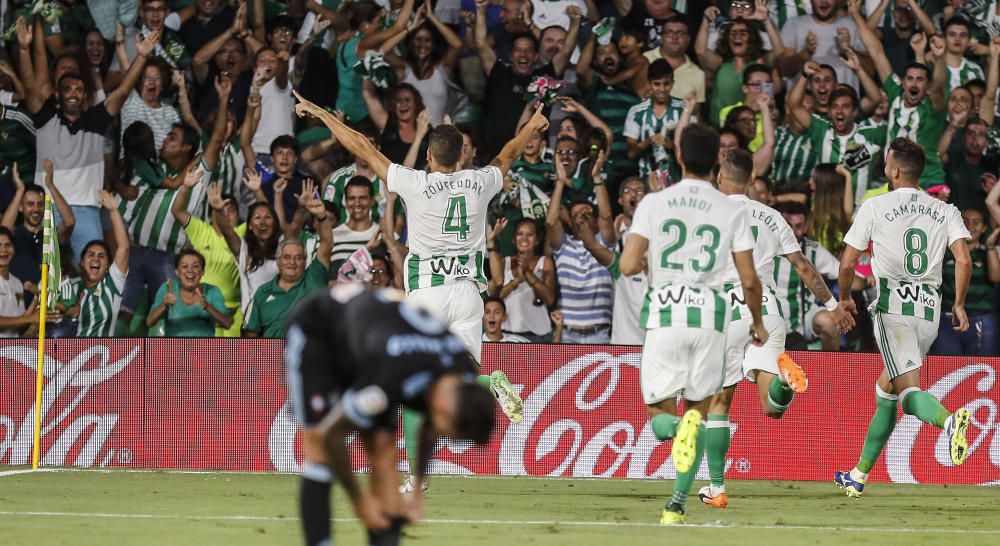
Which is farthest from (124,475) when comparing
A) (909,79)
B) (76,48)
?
(909,79)

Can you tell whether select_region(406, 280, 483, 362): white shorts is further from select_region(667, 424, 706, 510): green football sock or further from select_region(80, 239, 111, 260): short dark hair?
select_region(80, 239, 111, 260): short dark hair

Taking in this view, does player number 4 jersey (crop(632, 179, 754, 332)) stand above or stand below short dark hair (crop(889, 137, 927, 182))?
below

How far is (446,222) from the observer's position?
11.1m

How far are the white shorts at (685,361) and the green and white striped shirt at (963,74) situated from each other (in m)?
8.55

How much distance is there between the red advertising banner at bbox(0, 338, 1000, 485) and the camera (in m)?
13.9

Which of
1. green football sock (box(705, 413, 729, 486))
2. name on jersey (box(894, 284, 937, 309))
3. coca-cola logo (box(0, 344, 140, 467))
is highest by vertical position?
name on jersey (box(894, 284, 937, 309))

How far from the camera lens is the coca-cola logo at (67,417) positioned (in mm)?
13969

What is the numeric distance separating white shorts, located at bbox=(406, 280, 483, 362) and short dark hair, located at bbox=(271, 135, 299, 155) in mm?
5258

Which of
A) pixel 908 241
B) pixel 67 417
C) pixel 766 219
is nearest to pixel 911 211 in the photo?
pixel 908 241

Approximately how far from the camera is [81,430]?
14000mm

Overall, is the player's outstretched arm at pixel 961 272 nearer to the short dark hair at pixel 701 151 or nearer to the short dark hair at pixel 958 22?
the short dark hair at pixel 701 151

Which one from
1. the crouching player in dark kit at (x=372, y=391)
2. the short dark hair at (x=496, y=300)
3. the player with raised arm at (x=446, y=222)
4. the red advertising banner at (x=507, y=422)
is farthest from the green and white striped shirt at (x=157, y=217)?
the crouching player in dark kit at (x=372, y=391)

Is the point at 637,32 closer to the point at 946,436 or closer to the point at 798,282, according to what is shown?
the point at 798,282

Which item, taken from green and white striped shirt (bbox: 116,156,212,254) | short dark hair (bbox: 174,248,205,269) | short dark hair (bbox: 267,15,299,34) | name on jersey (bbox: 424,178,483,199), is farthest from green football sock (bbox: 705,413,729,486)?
short dark hair (bbox: 267,15,299,34)
